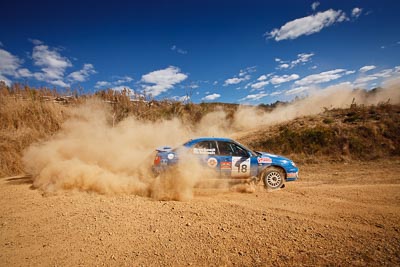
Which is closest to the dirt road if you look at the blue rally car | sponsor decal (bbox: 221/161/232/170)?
the blue rally car

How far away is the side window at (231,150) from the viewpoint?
613 cm

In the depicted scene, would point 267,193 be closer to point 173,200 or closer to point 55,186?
point 173,200

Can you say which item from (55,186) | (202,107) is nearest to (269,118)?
(202,107)

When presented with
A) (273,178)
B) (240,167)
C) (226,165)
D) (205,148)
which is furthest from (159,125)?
(273,178)

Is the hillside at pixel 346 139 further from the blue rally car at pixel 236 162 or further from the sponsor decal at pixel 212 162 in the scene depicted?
the sponsor decal at pixel 212 162

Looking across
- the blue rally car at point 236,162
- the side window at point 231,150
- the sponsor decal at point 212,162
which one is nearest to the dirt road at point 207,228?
the blue rally car at point 236,162

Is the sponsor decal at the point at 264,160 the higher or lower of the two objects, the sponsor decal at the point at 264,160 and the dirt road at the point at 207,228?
the higher

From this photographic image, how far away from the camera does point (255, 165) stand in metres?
6.09

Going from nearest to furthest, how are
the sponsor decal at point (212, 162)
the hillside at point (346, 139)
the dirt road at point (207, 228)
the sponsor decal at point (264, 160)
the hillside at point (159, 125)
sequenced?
the dirt road at point (207, 228)
the sponsor decal at point (212, 162)
the sponsor decal at point (264, 160)
the hillside at point (159, 125)
the hillside at point (346, 139)

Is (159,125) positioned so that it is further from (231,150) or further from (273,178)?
(273,178)

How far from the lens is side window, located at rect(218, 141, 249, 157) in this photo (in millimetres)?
6133

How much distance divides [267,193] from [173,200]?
2609 millimetres

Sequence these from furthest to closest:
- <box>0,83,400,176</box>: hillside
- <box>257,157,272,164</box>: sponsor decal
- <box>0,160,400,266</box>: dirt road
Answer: <box>0,83,400,176</box>: hillside, <box>257,157,272,164</box>: sponsor decal, <box>0,160,400,266</box>: dirt road

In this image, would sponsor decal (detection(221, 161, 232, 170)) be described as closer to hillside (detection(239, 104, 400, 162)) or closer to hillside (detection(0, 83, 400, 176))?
hillside (detection(0, 83, 400, 176))
